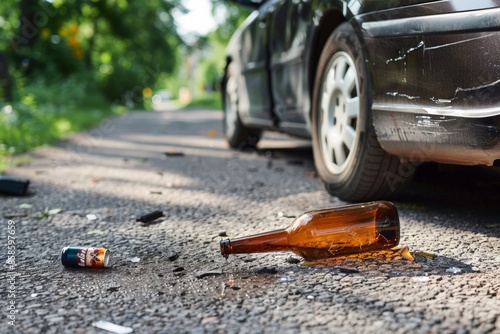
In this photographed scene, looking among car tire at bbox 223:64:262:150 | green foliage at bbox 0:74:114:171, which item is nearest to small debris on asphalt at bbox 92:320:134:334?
green foliage at bbox 0:74:114:171

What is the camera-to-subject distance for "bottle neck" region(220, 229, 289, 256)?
2.14m

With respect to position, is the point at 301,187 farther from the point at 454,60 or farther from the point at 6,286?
the point at 6,286

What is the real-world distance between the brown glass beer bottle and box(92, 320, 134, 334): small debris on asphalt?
2.05 feet

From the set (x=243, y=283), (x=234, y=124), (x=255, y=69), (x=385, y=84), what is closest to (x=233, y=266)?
(x=243, y=283)

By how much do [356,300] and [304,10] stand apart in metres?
2.28

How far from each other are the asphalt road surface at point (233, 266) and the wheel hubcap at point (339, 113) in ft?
0.83

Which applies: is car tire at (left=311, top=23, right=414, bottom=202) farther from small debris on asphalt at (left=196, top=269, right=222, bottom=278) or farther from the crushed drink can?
the crushed drink can

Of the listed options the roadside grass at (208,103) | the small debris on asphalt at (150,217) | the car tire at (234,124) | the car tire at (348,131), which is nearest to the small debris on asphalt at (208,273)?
the small debris on asphalt at (150,217)

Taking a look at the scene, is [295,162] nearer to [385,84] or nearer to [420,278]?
[385,84]

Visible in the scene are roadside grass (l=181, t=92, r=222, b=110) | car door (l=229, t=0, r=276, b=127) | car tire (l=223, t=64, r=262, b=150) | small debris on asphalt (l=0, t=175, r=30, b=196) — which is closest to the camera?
small debris on asphalt (l=0, t=175, r=30, b=196)

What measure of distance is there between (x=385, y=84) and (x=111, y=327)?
160cm

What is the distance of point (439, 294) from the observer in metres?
1.83

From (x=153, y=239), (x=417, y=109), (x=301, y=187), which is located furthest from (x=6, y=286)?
(x=301, y=187)

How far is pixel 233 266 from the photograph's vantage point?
2166mm
